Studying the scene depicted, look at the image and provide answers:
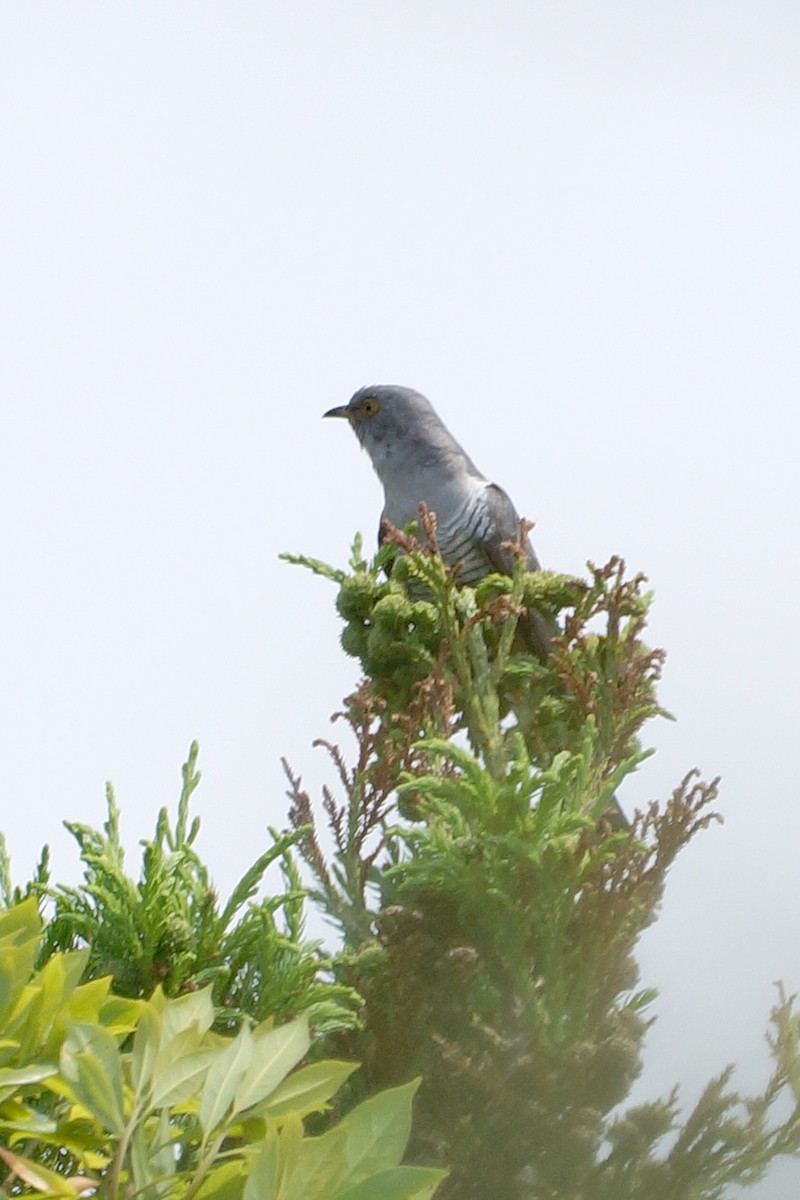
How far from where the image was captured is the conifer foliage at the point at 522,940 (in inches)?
70.6

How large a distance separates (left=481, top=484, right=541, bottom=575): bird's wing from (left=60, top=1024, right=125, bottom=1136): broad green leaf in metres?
2.45

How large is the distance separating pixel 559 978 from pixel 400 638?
726 millimetres

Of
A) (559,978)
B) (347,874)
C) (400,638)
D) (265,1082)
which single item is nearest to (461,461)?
(400,638)

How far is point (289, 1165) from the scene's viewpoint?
978 millimetres

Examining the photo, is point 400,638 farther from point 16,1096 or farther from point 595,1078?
point 16,1096

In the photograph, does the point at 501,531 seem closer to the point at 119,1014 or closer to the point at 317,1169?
the point at 119,1014

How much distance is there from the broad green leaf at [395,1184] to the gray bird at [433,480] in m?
2.47

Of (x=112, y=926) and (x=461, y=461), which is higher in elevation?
(x=461, y=461)

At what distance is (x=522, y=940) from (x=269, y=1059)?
2.80 ft

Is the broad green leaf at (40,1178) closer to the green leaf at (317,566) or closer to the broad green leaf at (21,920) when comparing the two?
the broad green leaf at (21,920)

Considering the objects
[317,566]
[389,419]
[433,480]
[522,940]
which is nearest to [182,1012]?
[522,940]

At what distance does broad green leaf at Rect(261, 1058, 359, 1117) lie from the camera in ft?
3.57

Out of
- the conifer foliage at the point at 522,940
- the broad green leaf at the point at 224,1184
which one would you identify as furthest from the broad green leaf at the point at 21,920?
the conifer foliage at the point at 522,940

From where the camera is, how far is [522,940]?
186cm
